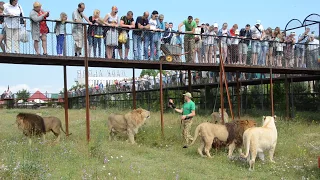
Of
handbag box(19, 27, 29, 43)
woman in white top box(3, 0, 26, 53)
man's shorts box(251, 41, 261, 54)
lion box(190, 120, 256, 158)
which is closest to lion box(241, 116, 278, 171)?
lion box(190, 120, 256, 158)

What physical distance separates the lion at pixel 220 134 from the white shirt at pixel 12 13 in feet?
18.9

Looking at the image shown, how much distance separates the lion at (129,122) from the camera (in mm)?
12594

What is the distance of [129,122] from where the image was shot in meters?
12.6

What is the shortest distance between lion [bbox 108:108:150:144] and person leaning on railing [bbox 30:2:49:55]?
314 centimetres

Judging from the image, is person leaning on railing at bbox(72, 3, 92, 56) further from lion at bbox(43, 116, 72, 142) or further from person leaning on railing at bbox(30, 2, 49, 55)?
lion at bbox(43, 116, 72, 142)

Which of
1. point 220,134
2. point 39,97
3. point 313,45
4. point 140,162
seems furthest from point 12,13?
point 39,97

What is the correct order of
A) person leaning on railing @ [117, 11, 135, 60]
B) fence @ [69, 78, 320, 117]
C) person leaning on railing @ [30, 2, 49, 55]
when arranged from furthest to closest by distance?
fence @ [69, 78, 320, 117] < person leaning on railing @ [117, 11, 135, 60] < person leaning on railing @ [30, 2, 49, 55]

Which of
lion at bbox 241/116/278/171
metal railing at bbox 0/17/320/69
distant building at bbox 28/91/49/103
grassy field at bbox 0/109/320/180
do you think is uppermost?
metal railing at bbox 0/17/320/69

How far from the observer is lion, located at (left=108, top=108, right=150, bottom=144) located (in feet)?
41.3

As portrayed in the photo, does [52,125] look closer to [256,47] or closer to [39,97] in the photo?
[256,47]

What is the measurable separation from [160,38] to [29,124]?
5106 mm

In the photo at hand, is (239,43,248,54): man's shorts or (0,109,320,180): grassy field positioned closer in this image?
(0,109,320,180): grassy field

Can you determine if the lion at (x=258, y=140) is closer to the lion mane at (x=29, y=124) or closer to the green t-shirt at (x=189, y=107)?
the green t-shirt at (x=189, y=107)

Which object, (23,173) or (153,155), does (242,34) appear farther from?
(23,173)
